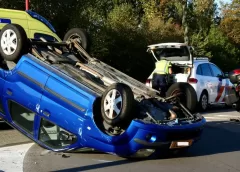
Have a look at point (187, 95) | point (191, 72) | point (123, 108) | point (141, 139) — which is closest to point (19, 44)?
point (123, 108)

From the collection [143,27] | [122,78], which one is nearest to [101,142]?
[122,78]

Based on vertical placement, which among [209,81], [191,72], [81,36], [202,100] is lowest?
[202,100]

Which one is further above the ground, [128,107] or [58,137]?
[128,107]

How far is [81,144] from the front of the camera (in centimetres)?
643

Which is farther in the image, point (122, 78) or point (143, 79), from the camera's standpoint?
point (143, 79)

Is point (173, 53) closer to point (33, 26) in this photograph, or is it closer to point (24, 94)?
point (33, 26)

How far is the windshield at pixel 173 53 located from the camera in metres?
13.5

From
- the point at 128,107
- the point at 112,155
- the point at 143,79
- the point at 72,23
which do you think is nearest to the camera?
the point at 128,107

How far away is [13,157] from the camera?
673 cm

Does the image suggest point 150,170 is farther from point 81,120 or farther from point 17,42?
point 17,42

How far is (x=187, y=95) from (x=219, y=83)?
24.5 feet

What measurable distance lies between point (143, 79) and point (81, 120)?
16.1 m

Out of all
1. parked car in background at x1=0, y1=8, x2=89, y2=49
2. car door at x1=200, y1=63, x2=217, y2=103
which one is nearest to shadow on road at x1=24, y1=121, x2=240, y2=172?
parked car in background at x1=0, y1=8, x2=89, y2=49

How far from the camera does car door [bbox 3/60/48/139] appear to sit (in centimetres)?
671
